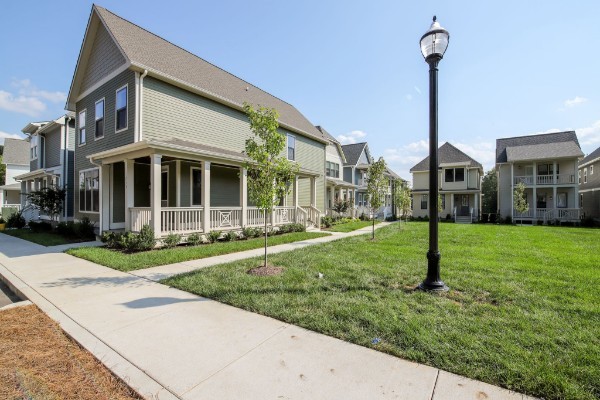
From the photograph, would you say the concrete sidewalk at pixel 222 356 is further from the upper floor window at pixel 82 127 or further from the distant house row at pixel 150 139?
the upper floor window at pixel 82 127

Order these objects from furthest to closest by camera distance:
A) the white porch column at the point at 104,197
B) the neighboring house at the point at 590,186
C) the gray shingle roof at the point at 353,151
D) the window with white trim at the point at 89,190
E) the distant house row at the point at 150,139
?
1. the gray shingle roof at the point at 353,151
2. the neighboring house at the point at 590,186
3. the window with white trim at the point at 89,190
4. the white porch column at the point at 104,197
5. the distant house row at the point at 150,139

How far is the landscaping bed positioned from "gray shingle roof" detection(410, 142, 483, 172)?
3120 centimetres

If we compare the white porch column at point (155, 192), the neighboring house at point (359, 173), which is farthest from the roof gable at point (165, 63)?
the neighboring house at point (359, 173)

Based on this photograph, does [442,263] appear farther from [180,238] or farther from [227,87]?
[227,87]

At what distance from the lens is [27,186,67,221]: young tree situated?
1440cm

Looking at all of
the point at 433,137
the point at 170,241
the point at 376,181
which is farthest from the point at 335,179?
the point at 433,137

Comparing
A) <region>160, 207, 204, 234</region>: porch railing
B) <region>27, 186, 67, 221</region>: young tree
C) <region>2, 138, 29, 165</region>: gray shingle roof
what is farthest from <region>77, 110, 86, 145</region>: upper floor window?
<region>2, 138, 29, 165</region>: gray shingle roof

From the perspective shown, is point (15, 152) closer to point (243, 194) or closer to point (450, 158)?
point (243, 194)

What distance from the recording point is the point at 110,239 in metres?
9.70

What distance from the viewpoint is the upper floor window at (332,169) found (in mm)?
26675

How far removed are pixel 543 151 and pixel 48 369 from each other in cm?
3270

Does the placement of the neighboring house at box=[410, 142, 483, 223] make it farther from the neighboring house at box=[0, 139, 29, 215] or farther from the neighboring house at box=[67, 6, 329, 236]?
the neighboring house at box=[0, 139, 29, 215]

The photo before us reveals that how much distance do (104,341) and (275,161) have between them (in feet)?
15.3

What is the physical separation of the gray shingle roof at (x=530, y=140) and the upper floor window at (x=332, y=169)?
15.2 meters
